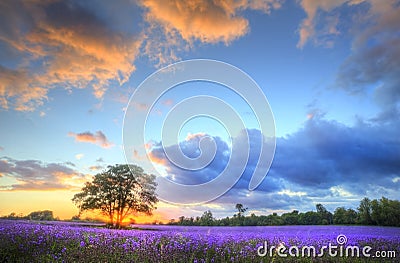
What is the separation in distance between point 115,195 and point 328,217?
2224cm

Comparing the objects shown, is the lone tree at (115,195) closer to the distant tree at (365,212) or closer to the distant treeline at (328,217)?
the distant treeline at (328,217)

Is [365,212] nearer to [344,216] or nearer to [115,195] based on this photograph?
[344,216]

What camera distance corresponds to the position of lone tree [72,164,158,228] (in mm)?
27609

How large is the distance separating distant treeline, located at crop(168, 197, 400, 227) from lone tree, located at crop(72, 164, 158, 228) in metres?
5.12

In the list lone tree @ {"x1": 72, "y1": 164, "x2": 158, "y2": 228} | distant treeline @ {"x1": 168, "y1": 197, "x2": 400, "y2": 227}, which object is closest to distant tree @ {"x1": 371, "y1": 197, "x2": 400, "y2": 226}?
distant treeline @ {"x1": 168, "y1": 197, "x2": 400, "y2": 227}

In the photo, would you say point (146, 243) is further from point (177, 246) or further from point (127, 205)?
point (127, 205)

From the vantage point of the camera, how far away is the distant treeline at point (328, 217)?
90.8 feet

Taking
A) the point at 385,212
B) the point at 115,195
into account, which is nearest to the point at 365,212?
the point at 385,212

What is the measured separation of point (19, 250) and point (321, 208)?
30546mm

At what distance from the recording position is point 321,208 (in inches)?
1214

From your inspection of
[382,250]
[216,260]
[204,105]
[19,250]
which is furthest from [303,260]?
[19,250]

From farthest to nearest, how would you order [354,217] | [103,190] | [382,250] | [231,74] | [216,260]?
[354,217] < [103,190] < [231,74] < [382,250] < [216,260]

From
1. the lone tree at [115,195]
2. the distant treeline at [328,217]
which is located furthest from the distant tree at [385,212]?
the lone tree at [115,195]

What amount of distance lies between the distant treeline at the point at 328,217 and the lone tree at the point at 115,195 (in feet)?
16.8
